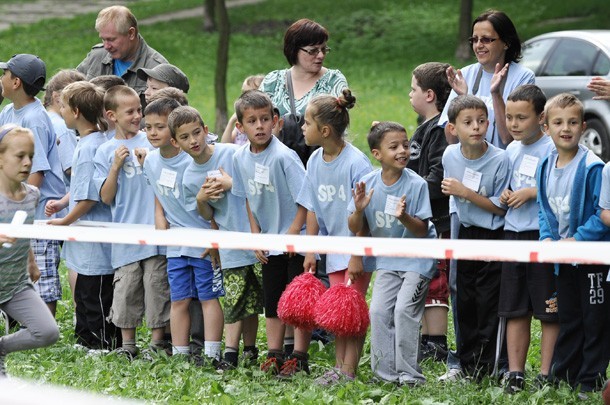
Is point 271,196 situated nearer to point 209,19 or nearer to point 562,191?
point 562,191

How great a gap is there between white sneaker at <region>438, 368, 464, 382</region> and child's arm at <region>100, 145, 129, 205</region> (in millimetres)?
2494

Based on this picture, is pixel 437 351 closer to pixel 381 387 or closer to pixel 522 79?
pixel 381 387

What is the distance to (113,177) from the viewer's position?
786 cm

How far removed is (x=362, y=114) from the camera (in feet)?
74.2

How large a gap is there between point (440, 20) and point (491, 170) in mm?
27720

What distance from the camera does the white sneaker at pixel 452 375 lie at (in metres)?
7.05

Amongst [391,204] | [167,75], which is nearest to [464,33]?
[167,75]

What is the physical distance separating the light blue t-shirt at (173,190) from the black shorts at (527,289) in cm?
197

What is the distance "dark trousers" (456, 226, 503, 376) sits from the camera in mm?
7023

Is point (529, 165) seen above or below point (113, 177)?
above

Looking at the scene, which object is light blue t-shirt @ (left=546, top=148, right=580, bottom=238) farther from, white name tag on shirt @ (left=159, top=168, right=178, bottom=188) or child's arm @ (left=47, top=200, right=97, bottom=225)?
child's arm @ (left=47, top=200, right=97, bottom=225)

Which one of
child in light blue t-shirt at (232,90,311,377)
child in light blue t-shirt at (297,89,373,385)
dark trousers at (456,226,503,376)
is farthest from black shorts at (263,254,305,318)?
dark trousers at (456,226,503,376)

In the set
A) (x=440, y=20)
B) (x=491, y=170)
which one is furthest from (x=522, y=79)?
(x=440, y=20)

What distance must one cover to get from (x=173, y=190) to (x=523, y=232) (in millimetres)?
2251
